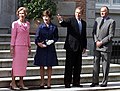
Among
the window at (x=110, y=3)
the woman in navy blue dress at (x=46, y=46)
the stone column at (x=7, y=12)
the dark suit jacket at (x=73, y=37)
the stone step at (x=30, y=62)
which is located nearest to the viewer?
the woman in navy blue dress at (x=46, y=46)

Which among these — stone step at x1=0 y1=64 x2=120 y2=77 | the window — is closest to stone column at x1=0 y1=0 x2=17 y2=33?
the window

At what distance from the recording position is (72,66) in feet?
27.1

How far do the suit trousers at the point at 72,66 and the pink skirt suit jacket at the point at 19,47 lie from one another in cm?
97

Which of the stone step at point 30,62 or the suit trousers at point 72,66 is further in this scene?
the stone step at point 30,62

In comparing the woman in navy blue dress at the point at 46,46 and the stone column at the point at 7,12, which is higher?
the stone column at the point at 7,12

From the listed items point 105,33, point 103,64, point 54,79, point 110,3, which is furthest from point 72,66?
point 110,3

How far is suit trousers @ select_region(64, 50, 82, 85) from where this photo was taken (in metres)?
8.21

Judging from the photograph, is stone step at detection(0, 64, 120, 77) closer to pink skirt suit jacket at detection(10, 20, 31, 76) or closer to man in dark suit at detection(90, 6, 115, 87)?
pink skirt suit jacket at detection(10, 20, 31, 76)

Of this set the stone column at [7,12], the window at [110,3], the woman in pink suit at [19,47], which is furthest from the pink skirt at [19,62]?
the window at [110,3]

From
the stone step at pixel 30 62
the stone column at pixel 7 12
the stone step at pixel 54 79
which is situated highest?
the stone column at pixel 7 12

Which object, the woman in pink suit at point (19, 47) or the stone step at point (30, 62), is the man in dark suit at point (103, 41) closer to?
the stone step at point (30, 62)

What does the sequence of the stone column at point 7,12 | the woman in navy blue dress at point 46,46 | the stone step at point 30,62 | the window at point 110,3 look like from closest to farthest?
the woman in navy blue dress at point 46,46 < the stone step at point 30,62 < the stone column at point 7,12 < the window at point 110,3

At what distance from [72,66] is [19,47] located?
4.16 feet

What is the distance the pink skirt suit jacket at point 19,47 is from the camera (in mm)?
7781
